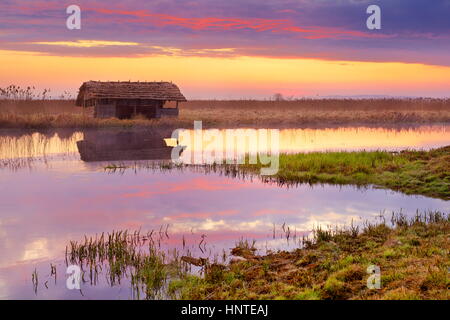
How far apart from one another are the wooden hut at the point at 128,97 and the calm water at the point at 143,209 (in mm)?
22532

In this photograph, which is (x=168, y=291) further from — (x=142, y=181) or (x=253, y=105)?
(x=253, y=105)

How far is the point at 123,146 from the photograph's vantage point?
29406 millimetres

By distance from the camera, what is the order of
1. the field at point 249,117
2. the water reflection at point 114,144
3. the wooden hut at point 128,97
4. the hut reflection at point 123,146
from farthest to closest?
1. the wooden hut at point 128,97
2. the field at point 249,117
3. the water reflection at point 114,144
4. the hut reflection at point 123,146

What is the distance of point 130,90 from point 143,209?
32.5 m

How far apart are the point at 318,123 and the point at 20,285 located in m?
47.5

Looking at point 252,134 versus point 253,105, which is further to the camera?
point 253,105

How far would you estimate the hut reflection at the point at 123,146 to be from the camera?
82.3 ft

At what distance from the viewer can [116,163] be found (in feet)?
75.9

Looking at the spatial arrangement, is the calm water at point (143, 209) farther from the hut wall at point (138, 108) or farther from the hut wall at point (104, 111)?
the hut wall at point (138, 108)

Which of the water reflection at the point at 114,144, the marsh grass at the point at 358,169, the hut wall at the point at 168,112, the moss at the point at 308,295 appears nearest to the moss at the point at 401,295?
the moss at the point at 308,295

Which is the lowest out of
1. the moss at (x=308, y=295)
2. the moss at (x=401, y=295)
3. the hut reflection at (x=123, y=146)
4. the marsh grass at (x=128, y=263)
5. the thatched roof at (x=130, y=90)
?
the marsh grass at (x=128, y=263)

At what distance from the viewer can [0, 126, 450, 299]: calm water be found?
387 inches

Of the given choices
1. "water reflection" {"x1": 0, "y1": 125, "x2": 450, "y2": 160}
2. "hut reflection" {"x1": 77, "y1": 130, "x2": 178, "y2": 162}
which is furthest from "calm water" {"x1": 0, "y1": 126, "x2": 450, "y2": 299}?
"water reflection" {"x1": 0, "y1": 125, "x2": 450, "y2": 160}
